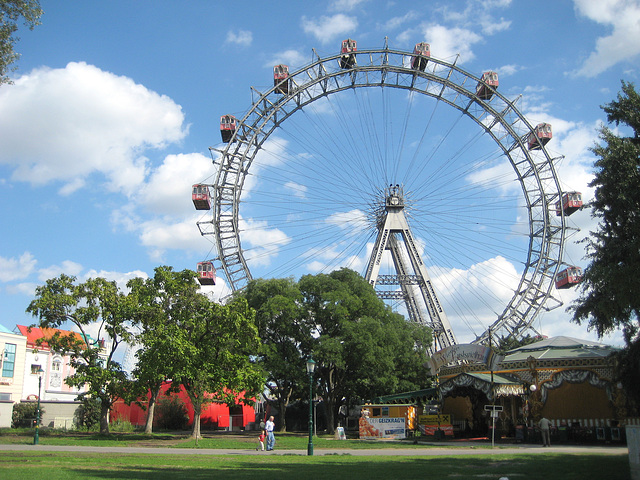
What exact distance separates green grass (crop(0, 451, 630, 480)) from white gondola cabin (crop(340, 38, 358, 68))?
3652cm

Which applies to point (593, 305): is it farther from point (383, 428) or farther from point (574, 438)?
point (383, 428)

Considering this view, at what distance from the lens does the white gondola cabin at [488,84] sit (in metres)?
48.5

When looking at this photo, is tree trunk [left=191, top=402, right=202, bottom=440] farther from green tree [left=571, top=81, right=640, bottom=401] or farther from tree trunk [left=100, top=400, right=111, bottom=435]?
green tree [left=571, top=81, right=640, bottom=401]

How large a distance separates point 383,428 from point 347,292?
11.9 metres

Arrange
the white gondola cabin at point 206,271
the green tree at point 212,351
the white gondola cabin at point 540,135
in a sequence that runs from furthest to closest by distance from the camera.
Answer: the white gondola cabin at point 540,135
the white gondola cabin at point 206,271
the green tree at point 212,351

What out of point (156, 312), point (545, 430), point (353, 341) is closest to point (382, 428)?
point (353, 341)

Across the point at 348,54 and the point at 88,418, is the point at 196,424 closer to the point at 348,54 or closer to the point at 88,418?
→ the point at 88,418

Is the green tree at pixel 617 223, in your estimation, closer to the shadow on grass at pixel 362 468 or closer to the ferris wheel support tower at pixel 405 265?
the shadow on grass at pixel 362 468

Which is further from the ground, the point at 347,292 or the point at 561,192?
the point at 561,192

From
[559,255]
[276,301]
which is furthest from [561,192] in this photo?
[276,301]

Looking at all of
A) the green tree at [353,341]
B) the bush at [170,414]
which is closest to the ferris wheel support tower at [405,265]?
the green tree at [353,341]

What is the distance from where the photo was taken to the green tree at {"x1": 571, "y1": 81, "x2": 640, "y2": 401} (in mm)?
16031

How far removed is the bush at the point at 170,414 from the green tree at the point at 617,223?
123 ft

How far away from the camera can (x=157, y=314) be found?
32.9 m
